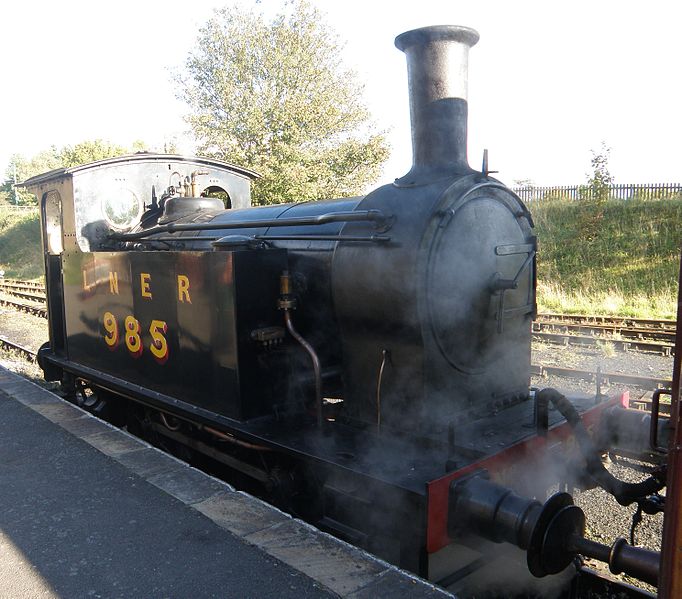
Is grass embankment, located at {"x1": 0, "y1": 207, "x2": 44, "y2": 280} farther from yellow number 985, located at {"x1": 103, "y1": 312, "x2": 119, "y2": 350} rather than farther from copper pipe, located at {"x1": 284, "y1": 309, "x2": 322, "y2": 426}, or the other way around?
copper pipe, located at {"x1": 284, "y1": 309, "x2": 322, "y2": 426}

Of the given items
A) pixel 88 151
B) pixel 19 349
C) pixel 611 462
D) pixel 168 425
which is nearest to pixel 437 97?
pixel 611 462

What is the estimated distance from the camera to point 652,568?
2.25 meters

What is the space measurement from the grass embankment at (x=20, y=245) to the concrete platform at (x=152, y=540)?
→ 24766mm

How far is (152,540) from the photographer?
3016mm

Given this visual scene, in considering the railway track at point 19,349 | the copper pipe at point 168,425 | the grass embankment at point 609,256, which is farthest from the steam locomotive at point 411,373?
the grass embankment at point 609,256

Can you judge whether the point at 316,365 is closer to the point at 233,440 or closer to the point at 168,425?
the point at 233,440

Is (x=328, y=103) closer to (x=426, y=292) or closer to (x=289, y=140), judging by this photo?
(x=289, y=140)

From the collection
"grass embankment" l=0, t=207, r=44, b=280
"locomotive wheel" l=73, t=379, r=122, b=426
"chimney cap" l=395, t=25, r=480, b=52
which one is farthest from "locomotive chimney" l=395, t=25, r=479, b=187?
"grass embankment" l=0, t=207, r=44, b=280

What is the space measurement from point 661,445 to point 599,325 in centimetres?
724

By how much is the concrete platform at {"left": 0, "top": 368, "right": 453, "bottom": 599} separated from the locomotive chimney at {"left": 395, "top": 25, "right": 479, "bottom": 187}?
1.94 m

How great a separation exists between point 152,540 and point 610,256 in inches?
608

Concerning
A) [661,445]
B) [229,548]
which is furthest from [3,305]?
[661,445]

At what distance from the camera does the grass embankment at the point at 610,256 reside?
42.0ft

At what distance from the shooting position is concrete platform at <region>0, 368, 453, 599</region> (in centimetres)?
261
